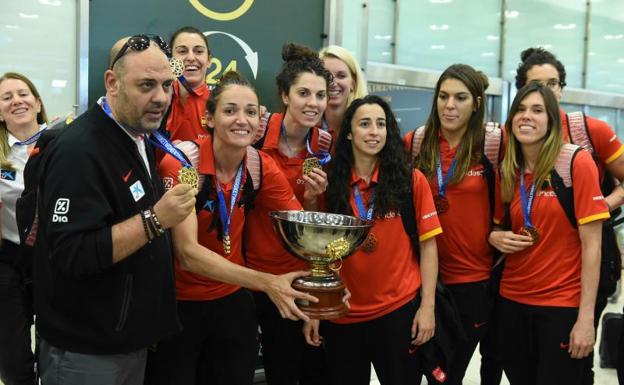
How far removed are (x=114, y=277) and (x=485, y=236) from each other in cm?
206

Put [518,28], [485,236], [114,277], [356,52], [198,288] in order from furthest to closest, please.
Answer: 1. [518,28]
2. [356,52]
3. [485,236]
4. [198,288]
5. [114,277]

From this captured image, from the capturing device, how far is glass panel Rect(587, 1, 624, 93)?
1051 cm

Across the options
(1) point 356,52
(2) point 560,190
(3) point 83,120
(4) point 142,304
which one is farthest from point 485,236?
(1) point 356,52

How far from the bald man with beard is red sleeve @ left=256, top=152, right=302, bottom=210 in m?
0.87

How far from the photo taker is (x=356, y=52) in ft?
20.4

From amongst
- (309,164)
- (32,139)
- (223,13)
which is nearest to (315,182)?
(309,164)

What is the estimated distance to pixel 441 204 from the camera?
3.19 metres

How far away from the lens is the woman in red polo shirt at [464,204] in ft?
10.4

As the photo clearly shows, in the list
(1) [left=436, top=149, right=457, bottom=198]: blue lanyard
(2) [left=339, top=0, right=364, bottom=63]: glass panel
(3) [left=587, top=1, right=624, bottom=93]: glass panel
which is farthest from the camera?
(3) [left=587, top=1, right=624, bottom=93]: glass panel

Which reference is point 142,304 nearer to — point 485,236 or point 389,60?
point 485,236

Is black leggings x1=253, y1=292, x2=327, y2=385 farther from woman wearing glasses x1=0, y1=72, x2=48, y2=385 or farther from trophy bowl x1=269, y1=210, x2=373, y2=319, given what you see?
woman wearing glasses x1=0, y1=72, x2=48, y2=385

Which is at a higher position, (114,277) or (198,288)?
(114,277)

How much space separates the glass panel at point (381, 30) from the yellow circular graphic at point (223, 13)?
305 centimetres

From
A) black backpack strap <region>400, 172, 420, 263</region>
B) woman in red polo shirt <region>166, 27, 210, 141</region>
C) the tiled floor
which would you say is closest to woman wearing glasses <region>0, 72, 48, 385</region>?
woman in red polo shirt <region>166, 27, 210, 141</region>
